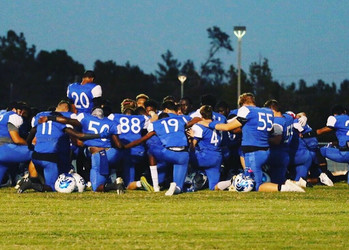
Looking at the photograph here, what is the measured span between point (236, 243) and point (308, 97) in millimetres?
64013

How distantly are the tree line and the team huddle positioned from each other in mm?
44429

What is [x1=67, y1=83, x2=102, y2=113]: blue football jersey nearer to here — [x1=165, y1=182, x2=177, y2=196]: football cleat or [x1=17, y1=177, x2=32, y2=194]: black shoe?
[x1=17, y1=177, x2=32, y2=194]: black shoe

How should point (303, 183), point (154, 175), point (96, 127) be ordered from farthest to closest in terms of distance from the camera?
point (303, 183), point (154, 175), point (96, 127)

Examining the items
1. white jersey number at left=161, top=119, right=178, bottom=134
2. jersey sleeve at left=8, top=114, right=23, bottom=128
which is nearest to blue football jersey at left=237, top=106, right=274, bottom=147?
white jersey number at left=161, top=119, right=178, bottom=134

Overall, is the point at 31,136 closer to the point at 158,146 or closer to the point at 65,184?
the point at 65,184

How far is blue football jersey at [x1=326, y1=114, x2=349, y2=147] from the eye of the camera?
2006cm

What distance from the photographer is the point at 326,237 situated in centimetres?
1077

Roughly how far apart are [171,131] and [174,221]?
16.9ft

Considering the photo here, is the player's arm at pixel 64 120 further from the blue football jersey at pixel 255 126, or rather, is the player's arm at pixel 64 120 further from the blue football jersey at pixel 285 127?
the blue football jersey at pixel 285 127

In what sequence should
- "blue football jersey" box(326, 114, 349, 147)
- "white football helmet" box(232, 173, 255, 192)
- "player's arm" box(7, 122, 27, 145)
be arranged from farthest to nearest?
"blue football jersey" box(326, 114, 349, 147)
"player's arm" box(7, 122, 27, 145)
"white football helmet" box(232, 173, 255, 192)

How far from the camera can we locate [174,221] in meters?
12.1

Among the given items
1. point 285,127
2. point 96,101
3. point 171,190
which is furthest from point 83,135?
point 285,127

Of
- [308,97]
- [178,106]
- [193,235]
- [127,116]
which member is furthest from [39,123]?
[308,97]

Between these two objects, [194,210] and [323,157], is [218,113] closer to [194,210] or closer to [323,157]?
[323,157]
